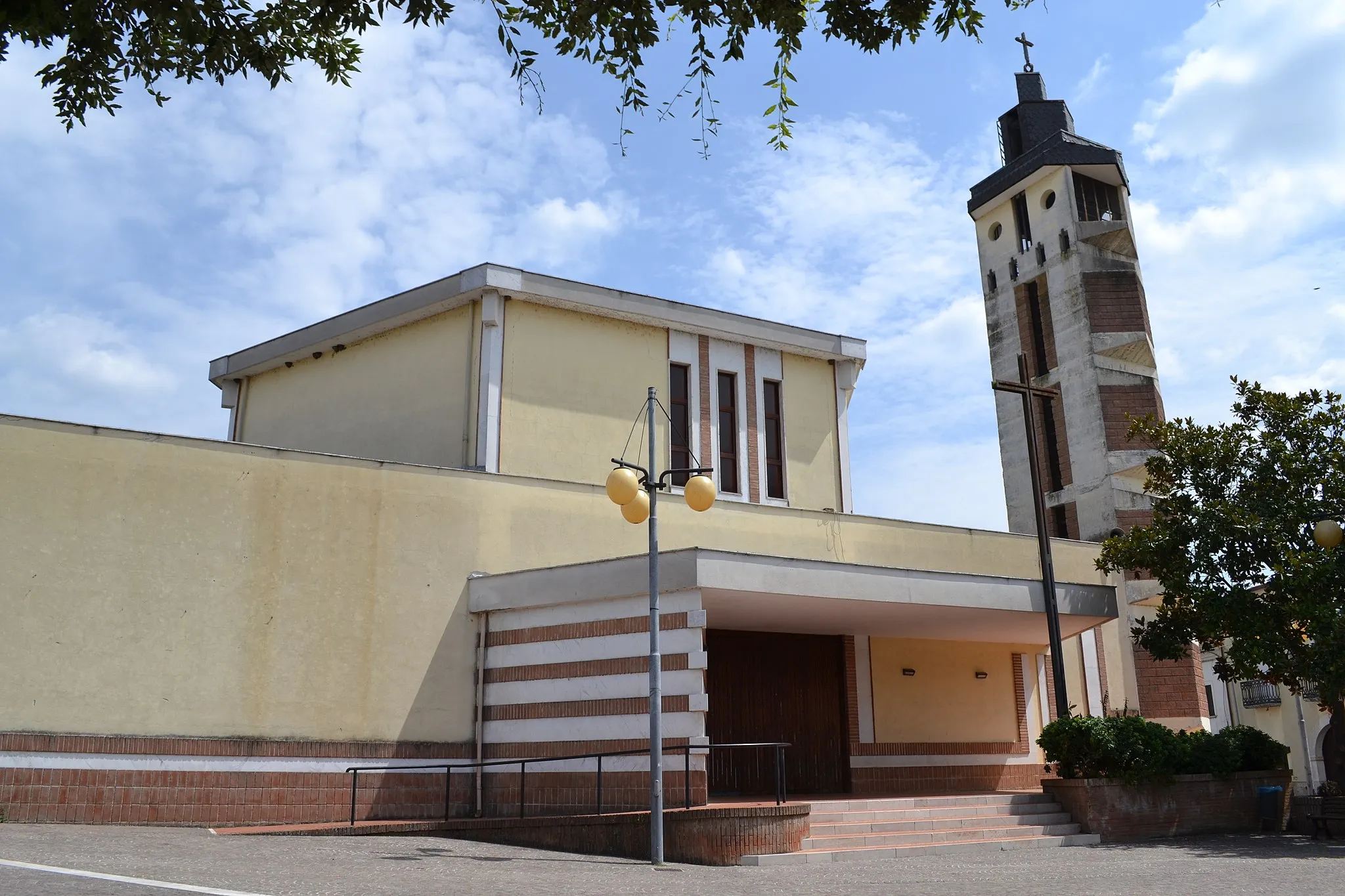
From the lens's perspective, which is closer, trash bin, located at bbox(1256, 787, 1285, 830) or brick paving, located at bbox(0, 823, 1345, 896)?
brick paving, located at bbox(0, 823, 1345, 896)

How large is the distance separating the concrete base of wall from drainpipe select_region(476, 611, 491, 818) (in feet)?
26.7

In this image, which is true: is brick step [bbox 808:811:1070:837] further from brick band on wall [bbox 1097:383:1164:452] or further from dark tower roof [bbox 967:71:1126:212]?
dark tower roof [bbox 967:71:1126:212]

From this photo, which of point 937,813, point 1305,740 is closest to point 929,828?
point 937,813

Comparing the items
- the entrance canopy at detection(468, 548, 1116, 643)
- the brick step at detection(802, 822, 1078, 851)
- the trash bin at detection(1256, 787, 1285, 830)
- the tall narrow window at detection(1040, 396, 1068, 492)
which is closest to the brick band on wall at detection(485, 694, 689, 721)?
the entrance canopy at detection(468, 548, 1116, 643)

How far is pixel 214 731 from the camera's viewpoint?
49.3 feet

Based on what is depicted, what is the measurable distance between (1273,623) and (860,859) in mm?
7149

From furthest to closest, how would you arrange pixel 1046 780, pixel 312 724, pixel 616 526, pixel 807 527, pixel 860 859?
1. pixel 807 527
2. pixel 616 526
3. pixel 1046 780
4. pixel 312 724
5. pixel 860 859

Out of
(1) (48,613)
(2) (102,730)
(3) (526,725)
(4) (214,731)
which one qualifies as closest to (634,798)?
(3) (526,725)

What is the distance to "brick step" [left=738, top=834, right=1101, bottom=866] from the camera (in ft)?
42.2

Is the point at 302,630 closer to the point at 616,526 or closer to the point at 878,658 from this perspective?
the point at 616,526

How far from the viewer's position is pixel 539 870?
11.4m

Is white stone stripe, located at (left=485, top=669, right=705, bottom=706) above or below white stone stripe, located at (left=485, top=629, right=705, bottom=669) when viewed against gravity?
below

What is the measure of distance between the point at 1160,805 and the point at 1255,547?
13.0 ft

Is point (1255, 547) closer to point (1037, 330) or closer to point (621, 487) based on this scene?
point (621, 487)
